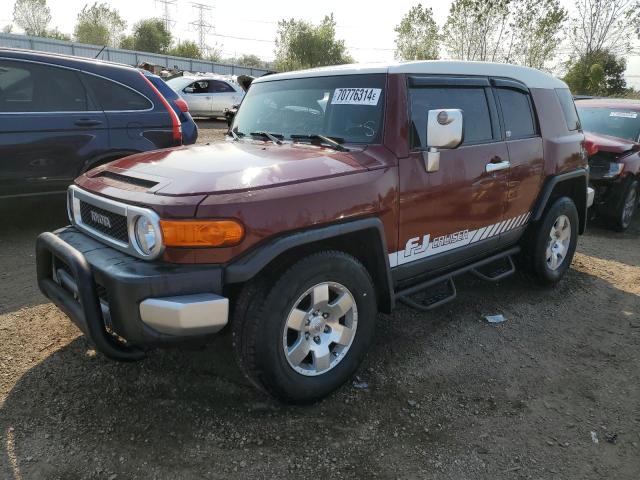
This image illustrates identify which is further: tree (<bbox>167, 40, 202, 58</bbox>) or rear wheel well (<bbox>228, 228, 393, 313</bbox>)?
tree (<bbox>167, 40, 202, 58</bbox>)

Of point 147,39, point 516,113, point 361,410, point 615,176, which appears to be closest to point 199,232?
point 361,410

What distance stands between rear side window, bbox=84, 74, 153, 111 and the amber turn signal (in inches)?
143

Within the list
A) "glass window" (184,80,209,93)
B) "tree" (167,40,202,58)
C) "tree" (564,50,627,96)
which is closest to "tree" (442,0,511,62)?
"tree" (564,50,627,96)

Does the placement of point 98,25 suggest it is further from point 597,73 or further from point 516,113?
point 516,113

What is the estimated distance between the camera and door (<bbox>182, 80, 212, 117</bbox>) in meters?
16.2

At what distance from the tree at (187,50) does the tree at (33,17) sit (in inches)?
534

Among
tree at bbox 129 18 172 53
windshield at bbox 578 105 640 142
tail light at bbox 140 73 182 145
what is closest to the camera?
tail light at bbox 140 73 182 145

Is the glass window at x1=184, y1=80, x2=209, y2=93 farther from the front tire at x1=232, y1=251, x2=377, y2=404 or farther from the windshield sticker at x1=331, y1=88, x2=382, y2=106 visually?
the front tire at x1=232, y1=251, x2=377, y2=404

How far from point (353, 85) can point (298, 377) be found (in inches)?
73.2

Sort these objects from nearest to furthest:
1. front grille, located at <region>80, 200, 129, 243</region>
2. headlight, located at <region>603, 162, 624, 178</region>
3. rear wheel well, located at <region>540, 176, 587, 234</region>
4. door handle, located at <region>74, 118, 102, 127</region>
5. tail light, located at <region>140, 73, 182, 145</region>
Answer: front grille, located at <region>80, 200, 129, 243</region> < rear wheel well, located at <region>540, 176, 587, 234</region> < door handle, located at <region>74, 118, 102, 127</region> < tail light, located at <region>140, 73, 182, 145</region> < headlight, located at <region>603, 162, 624, 178</region>

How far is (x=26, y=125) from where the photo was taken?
4.79 meters

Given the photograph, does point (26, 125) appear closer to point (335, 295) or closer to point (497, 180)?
point (335, 295)

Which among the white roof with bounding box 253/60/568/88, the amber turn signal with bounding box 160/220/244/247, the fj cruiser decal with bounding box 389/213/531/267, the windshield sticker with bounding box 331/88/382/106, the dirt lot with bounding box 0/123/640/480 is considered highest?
the white roof with bounding box 253/60/568/88

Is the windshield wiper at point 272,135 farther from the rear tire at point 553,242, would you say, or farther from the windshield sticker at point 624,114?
the windshield sticker at point 624,114
